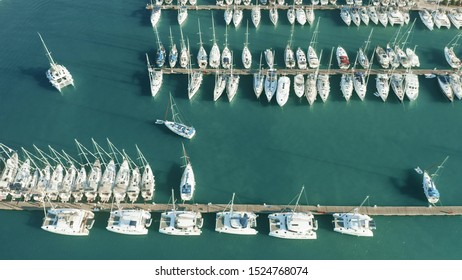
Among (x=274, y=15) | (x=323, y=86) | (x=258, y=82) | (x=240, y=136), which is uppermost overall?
(x=274, y=15)

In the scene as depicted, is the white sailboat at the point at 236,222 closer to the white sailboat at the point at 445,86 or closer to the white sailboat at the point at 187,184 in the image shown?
the white sailboat at the point at 187,184

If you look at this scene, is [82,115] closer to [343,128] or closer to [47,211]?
[47,211]

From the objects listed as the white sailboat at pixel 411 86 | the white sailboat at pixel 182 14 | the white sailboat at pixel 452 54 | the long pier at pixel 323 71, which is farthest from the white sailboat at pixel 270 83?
the white sailboat at pixel 452 54

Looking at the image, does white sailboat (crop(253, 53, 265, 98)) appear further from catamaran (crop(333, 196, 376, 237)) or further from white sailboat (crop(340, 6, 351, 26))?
catamaran (crop(333, 196, 376, 237))

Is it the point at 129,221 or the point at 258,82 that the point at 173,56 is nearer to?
the point at 258,82

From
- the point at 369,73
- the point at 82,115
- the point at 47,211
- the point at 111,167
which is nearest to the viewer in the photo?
the point at 47,211

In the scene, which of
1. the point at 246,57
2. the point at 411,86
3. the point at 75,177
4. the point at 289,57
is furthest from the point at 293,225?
the point at 411,86
